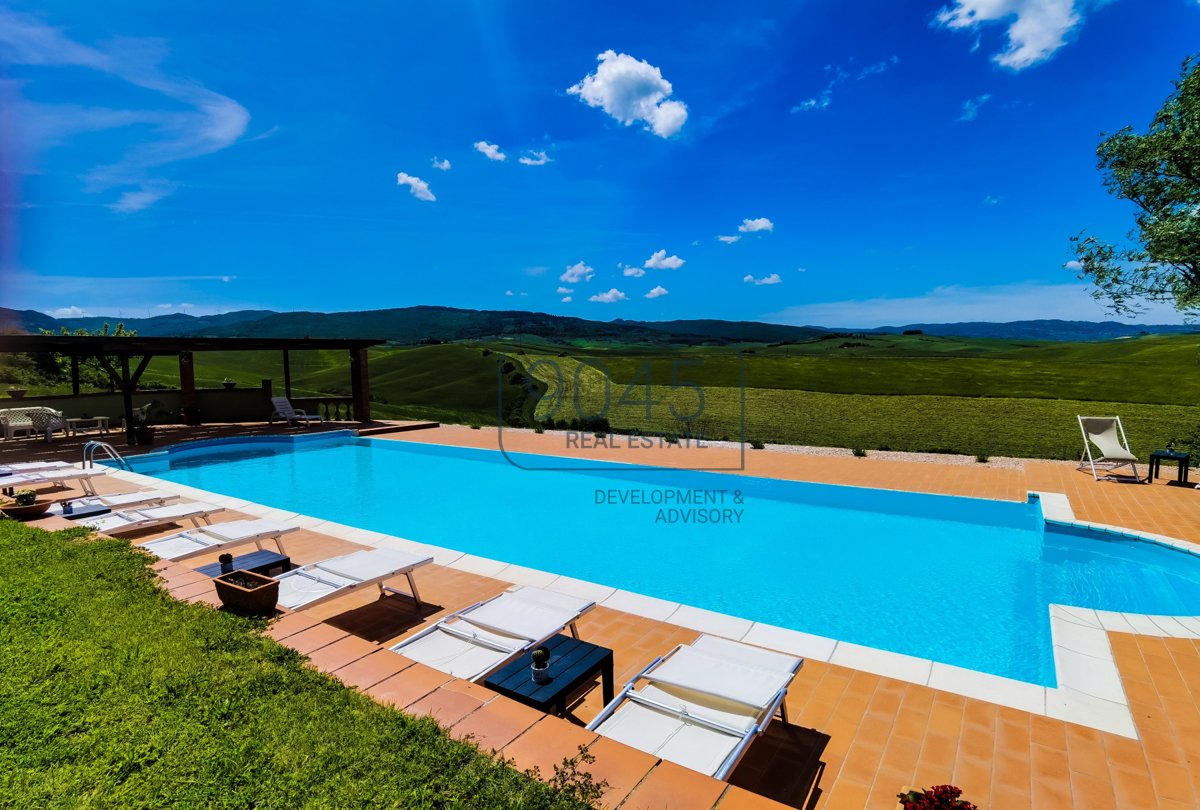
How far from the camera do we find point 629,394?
22.4m

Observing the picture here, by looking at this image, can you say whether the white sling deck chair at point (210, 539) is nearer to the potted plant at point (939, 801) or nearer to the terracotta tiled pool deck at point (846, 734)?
the terracotta tiled pool deck at point (846, 734)

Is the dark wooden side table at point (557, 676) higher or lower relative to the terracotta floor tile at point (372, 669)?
lower

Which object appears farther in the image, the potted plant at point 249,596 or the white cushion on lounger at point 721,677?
the potted plant at point 249,596

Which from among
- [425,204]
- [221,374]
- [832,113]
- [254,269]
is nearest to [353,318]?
[254,269]

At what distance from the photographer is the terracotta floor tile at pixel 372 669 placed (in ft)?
9.19

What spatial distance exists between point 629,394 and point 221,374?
41.0m

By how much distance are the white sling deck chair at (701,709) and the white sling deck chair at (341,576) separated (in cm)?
243

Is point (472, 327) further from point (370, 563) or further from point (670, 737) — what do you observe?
point (670, 737)

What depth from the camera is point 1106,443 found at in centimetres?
979

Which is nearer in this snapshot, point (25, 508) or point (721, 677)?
point (721, 677)

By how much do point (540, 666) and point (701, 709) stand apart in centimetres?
85

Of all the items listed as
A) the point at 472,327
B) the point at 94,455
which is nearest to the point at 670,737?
the point at 94,455

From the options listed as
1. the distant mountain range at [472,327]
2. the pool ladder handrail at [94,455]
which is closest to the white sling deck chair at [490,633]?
the pool ladder handrail at [94,455]

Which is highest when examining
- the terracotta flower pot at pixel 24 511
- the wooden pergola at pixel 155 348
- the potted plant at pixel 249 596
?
the wooden pergola at pixel 155 348
